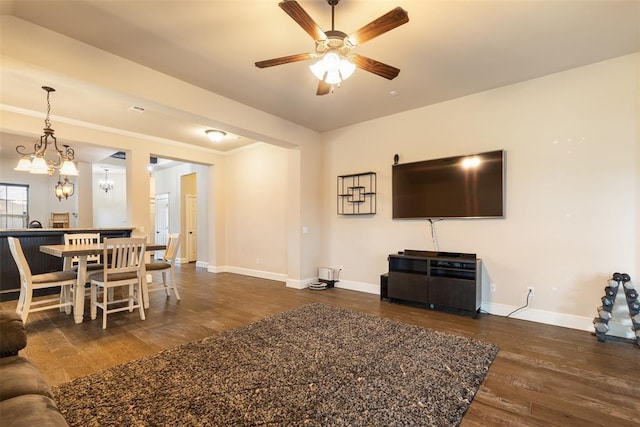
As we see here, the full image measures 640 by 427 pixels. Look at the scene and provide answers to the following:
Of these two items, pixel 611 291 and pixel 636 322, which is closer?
pixel 636 322

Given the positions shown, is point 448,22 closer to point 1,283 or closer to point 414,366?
point 414,366

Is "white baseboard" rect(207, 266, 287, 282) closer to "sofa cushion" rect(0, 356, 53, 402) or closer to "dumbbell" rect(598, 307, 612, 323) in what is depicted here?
"sofa cushion" rect(0, 356, 53, 402)

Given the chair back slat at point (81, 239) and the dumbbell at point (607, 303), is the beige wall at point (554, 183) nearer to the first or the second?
the dumbbell at point (607, 303)

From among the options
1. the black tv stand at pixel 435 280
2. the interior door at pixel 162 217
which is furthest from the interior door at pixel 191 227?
the black tv stand at pixel 435 280

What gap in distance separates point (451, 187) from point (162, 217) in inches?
347

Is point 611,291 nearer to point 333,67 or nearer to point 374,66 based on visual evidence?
point 374,66

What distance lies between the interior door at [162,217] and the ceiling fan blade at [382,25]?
28.4 feet

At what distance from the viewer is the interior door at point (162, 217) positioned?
9.20 m

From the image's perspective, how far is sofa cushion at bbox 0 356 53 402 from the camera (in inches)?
50.0

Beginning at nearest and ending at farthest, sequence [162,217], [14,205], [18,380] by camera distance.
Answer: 1. [18,380]
2. [14,205]
3. [162,217]

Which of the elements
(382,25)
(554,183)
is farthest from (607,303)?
(382,25)

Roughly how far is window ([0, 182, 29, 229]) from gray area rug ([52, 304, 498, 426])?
30.9 feet

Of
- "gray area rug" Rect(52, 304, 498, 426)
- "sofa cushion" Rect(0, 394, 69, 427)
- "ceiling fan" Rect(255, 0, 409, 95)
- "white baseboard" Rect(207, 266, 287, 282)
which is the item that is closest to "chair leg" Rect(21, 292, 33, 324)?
"gray area rug" Rect(52, 304, 498, 426)

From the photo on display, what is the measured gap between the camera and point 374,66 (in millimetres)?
2461
